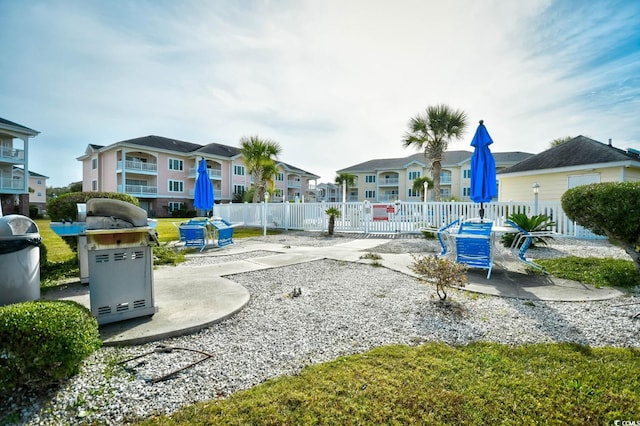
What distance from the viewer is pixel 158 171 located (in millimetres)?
35188

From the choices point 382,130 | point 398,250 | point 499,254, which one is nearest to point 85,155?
point 382,130

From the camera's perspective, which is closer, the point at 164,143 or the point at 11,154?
the point at 11,154

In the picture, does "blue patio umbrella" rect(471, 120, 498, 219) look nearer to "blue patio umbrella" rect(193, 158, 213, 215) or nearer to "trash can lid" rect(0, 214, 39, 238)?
"trash can lid" rect(0, 214, 39, 238)

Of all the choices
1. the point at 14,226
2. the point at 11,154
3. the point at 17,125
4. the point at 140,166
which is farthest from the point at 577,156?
the point at 11,154

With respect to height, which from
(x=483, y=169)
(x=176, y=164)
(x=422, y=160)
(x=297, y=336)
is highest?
(x=422, y=160)

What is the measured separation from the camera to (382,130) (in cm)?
1744

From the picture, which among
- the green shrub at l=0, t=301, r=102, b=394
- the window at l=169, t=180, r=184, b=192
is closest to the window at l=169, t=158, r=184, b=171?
the window at l=169, t=180, r=184, b=192

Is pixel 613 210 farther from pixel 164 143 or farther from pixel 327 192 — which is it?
pixel 327 192

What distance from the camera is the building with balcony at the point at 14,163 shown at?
24609 millimetres

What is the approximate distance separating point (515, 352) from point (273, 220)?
601 inches

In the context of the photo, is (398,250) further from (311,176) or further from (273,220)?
(311,176)

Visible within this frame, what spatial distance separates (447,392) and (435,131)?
21.8 metres

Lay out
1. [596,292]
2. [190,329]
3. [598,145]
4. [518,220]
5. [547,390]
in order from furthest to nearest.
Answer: [598,145] → [518,220] → [596,292] → [190,329] → [547,390]

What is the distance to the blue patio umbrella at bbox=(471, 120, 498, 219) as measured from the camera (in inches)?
315
